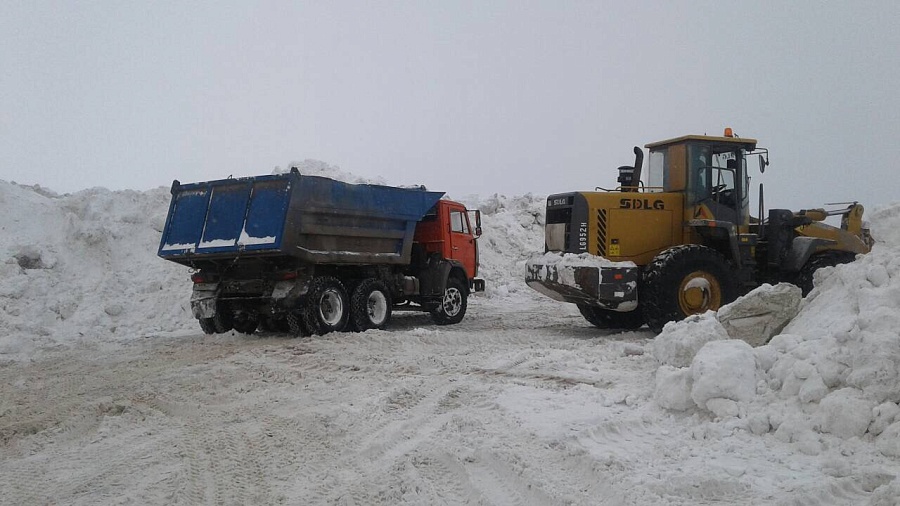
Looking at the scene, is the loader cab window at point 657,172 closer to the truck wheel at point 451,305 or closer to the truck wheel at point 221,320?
the truck wheel at point 451,305

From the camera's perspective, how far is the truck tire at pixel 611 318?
41.1 ft

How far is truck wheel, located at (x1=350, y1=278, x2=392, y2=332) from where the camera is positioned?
12.0 metres

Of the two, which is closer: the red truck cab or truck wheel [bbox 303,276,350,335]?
truck wheel [bbox 303,276,350,335]

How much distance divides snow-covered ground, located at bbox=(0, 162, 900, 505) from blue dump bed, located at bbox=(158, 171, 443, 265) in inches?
73.0

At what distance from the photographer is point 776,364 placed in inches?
213

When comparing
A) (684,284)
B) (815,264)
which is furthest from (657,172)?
(815,264)

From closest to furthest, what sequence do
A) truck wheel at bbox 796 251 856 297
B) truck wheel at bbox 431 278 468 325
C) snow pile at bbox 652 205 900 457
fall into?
1. snow pile at bbox 652 205 900 457
2. truck wheel at bbox 796 251 856 297
3. truck wheel at bbox 431 278 468 325

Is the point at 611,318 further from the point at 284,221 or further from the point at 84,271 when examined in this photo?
the point at 84,271

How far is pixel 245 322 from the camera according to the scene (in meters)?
12.4

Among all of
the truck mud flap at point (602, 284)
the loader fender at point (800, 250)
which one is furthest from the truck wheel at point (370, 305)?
the loader fender at point (800, 250)

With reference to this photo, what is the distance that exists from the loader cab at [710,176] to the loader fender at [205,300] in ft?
24.3

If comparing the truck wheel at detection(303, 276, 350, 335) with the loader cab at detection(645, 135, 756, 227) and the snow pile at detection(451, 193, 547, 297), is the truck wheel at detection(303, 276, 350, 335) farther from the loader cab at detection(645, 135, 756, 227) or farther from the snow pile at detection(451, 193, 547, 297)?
the snow pile at detection(451, 193, 547, 297)

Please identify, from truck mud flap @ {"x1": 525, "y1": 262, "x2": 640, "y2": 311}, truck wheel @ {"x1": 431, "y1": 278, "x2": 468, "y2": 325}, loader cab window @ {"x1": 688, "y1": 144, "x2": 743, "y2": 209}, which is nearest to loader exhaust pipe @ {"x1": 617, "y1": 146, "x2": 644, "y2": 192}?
loader cab window @ {"x1": 688, "y1": 144, "x2": 743, "y2": 209}

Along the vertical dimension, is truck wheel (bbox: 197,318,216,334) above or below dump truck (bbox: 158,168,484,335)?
below
